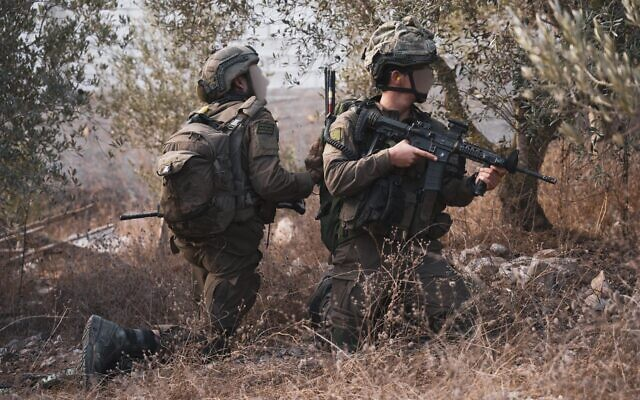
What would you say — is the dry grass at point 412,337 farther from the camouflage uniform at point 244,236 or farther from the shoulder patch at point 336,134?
the shoulder patch at point 336,134

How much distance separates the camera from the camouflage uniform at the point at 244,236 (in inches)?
204

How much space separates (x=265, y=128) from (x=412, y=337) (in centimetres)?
143

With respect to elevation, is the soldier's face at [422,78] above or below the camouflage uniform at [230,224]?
above

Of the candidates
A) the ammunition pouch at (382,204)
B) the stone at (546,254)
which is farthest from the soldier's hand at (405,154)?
the stone at (546,254)

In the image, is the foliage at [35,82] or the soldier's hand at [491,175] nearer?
the soldier's hand at [491,175]

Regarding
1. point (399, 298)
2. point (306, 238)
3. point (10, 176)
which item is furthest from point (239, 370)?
point (306, 238)

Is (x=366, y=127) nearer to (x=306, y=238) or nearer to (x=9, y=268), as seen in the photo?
(x=306, y=238)

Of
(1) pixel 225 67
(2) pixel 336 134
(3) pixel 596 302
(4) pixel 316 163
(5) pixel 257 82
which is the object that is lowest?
(3) pixel 596 302

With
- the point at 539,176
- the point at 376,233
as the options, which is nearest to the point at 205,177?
the point at 376,233

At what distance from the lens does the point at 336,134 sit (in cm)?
498

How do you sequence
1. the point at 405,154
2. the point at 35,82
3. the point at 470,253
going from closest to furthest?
the point at 405,154, the point at 470,253, the point at 35,82

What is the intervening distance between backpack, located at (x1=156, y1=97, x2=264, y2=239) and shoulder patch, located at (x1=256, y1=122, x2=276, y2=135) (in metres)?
0.08

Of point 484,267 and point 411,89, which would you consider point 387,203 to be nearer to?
point 411,89

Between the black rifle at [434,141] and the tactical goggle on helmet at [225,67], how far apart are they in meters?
0.83
